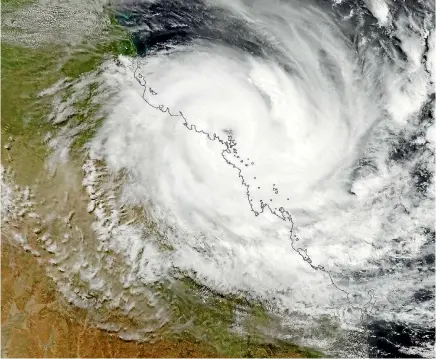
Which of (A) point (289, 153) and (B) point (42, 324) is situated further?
(A) point (289, 153)

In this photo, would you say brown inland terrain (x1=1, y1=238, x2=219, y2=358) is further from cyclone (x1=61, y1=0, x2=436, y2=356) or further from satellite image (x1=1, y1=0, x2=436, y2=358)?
cyclone (x1=61, y1=0, x2=436, y2=356)

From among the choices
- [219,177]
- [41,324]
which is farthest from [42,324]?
[219,177]

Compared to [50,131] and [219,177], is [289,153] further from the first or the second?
[50,131]

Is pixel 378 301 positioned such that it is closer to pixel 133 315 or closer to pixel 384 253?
pixel 384 253

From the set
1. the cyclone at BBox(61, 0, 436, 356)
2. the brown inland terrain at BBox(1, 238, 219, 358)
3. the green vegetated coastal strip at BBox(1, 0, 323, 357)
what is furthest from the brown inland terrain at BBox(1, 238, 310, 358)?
the cyclone at BBox(61, 0, 436, 356)

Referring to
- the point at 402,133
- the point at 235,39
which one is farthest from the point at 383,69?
the point at 235,39

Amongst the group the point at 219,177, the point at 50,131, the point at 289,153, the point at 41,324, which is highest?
the point at 289,153

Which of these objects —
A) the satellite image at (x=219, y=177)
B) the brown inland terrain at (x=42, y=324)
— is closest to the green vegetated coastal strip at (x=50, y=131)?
the satellite image at (x=219, y=177)
